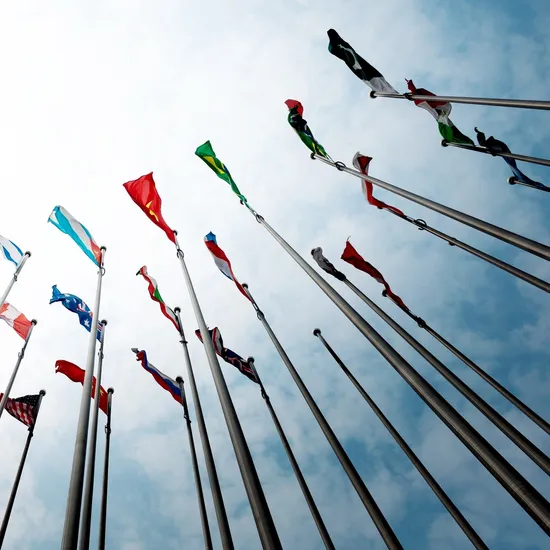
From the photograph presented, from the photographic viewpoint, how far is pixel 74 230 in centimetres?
1473

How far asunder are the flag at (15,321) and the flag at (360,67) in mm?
14090

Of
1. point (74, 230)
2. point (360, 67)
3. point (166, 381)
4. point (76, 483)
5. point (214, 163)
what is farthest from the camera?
point (74, 230)

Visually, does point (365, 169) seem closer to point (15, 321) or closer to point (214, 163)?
point (214, 163)

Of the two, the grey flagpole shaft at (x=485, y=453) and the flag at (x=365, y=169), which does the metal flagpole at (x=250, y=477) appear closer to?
the grey flagpole shaft at (x=485, y=453)

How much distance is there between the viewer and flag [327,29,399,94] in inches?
449

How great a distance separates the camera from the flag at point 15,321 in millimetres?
15096

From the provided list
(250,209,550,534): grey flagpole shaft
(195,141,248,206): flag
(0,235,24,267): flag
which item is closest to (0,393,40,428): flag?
(0,235,24,267): flag

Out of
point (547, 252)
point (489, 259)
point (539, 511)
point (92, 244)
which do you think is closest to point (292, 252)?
point (489, 259)

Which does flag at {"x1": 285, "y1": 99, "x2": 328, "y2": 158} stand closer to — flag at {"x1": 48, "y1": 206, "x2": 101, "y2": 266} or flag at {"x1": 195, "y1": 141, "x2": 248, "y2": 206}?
flag at {"x1": 195, "y1": 141, "x2": 248, "y2": 206}

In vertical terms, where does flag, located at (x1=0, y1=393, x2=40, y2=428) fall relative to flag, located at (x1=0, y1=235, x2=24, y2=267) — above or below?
below

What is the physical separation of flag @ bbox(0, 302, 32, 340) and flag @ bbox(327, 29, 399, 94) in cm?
1409

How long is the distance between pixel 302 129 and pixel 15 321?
40.7 ft

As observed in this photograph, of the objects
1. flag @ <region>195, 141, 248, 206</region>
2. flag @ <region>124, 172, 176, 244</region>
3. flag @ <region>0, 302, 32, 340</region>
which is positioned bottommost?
Answer: flag @ <region>124, 172, 176, 244</region>

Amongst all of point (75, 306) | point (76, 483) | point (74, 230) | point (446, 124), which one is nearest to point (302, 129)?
point (446, 124)
